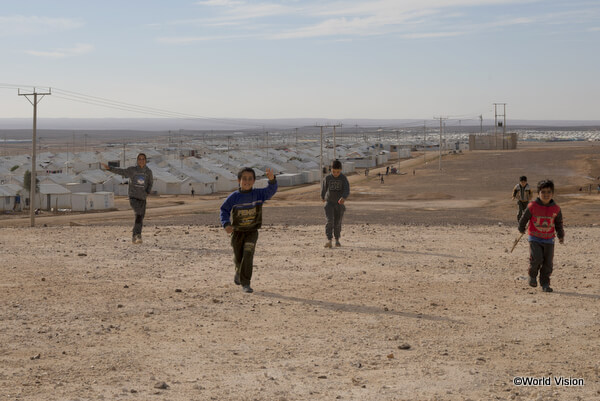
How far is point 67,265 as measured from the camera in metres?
11.2

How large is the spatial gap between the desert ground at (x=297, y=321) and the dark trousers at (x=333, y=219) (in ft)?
1.70

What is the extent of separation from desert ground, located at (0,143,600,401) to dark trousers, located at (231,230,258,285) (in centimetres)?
29

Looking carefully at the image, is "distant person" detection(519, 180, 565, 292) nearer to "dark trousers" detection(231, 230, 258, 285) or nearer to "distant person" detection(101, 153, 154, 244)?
"dark trousers" detection(231, 230, 258, 285)

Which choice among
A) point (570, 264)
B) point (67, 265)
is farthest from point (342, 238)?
point (67, 265)

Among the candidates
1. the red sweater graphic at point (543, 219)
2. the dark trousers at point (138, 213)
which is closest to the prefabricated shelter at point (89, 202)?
the dark trousers at point (138, 213)

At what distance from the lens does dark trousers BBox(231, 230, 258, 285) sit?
9.23 metres

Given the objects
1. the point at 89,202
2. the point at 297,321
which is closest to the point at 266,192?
the point at 297,321

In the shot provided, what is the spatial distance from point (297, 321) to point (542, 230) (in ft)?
12.0

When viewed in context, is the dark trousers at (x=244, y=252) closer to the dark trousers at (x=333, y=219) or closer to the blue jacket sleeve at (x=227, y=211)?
the blue jacket sleeve at (x=227, y=211)

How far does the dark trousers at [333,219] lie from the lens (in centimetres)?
1348

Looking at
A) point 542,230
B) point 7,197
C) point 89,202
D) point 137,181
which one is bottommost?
point 89,202

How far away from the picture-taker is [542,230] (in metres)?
9.53

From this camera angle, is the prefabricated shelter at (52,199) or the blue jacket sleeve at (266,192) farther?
the prefabricated shelter at (52,199)

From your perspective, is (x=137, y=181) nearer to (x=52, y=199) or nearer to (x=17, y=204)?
(x=52, y=199)
